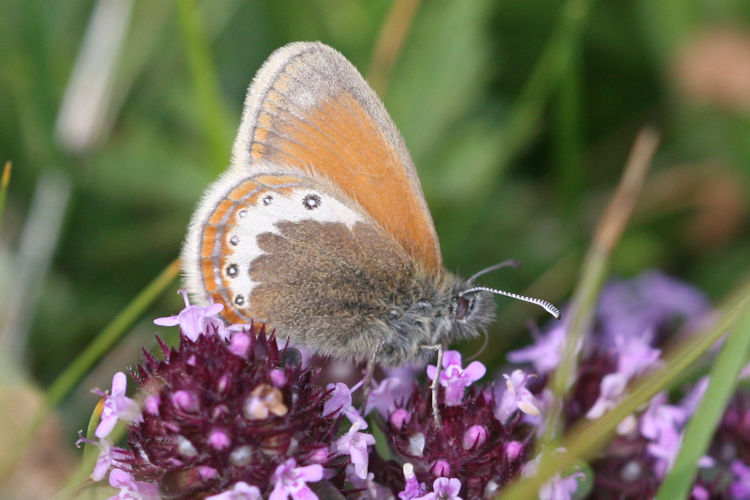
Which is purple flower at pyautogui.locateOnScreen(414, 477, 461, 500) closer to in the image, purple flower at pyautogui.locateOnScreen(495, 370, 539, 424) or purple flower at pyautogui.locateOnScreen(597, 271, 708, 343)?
purple flower at pyautogui.locateOnScreen(495, 370, 539, 424)

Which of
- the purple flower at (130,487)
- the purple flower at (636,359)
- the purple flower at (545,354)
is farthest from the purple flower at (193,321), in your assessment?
the purple flower at (636,359)

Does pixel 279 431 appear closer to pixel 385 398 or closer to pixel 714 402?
pixel 385 398

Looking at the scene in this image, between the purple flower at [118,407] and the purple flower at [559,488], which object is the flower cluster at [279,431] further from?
the purple flower at [559,488]

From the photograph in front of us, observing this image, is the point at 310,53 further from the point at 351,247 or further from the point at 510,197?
the point at 510,197

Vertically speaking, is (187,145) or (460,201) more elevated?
(187,145)

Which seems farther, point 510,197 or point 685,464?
point 510,197

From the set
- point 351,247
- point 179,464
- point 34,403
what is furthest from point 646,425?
point 34,403

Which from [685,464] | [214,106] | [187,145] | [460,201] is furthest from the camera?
[187,145]

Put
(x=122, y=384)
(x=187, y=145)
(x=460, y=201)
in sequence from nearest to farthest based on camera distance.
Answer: (x=122, y=384), (x=460, y=201), (x=187, y=145)
